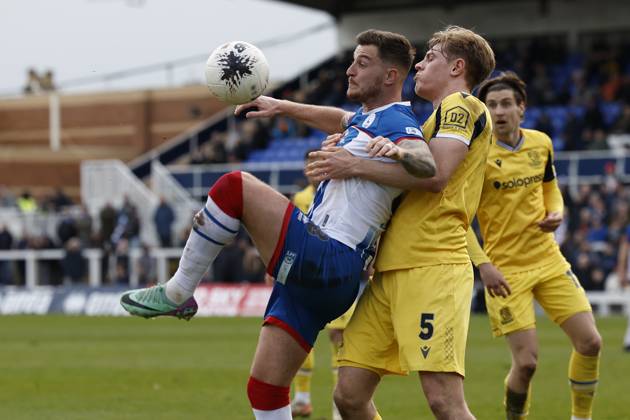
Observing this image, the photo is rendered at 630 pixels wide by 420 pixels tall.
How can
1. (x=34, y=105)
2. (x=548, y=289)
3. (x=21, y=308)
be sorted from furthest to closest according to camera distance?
(x=34, y=105) → (x=21, y=308) → (x=548, y=289)

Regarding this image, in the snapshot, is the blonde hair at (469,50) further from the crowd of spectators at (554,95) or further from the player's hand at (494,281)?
the crowd of spectators at (554,95)

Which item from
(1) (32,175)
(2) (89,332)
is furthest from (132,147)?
Answer: (2) (89,332)

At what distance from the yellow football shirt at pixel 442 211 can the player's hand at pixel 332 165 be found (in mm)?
451

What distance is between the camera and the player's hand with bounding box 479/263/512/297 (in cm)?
793

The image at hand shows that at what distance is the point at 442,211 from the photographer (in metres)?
6.42

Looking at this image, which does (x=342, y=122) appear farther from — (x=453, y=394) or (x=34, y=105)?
(x=34, y=105)

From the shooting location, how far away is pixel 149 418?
10.1 meters

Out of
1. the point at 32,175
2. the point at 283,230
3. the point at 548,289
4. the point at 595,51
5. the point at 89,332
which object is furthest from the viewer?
the point at 32,175

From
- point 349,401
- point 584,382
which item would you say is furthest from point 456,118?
point 584,382

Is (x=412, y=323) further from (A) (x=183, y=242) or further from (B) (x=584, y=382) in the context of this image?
(A) (x=183, y=242)

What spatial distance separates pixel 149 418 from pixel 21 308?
63.8 ft

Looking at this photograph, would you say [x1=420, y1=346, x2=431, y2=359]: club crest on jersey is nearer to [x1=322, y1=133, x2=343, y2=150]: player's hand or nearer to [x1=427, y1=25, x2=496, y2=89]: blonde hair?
[x1=322, y1=133, x2=343, y2=150]: player's hand

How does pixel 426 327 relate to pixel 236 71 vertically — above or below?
below

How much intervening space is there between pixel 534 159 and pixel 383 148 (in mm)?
3181
